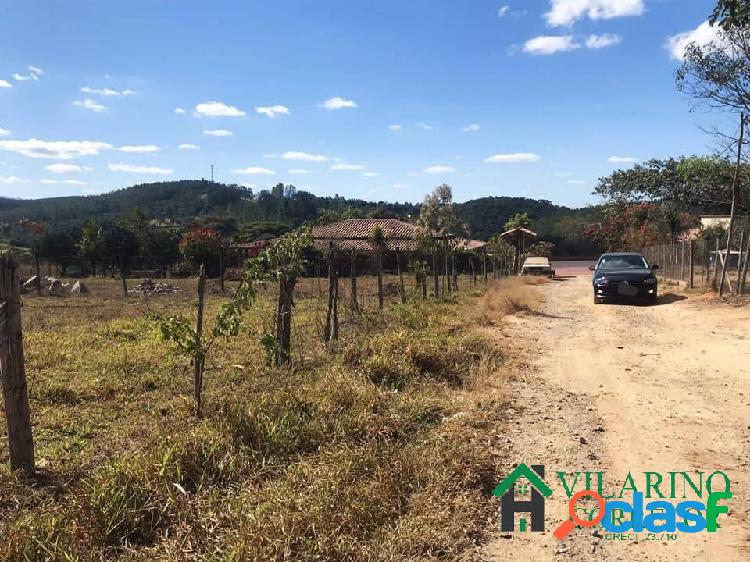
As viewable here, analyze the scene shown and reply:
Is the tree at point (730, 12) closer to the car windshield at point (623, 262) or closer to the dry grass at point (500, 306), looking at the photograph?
the dry grass at point (500, 306)

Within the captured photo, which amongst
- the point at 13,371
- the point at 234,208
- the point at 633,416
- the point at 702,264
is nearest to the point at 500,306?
the point at 633,416

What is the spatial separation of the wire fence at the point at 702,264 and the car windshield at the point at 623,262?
76.3 inches

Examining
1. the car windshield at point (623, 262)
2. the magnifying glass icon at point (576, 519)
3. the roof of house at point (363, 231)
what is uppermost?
the roof of house at point (363, 231)

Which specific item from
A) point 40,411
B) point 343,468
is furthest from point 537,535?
point 40,411

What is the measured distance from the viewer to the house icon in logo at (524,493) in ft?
11.6

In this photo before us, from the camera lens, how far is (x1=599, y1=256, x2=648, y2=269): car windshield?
15.6m

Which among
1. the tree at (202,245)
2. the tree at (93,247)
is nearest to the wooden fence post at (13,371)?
the tree at (202,245)

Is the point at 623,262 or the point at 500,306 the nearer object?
the point at 500,306

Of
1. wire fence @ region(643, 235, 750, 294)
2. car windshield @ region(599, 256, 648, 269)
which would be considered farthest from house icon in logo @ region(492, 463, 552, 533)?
car windshield @ region(599, 256, 648, 269)

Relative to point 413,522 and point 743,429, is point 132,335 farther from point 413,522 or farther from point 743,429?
point 743,429

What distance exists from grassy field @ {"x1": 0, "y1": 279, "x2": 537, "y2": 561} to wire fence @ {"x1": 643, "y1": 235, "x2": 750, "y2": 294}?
35.6ft

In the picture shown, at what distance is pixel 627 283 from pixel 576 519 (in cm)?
1243

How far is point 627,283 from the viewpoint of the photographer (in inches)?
575

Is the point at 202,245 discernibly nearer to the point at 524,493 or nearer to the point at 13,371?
the point at 13,371
